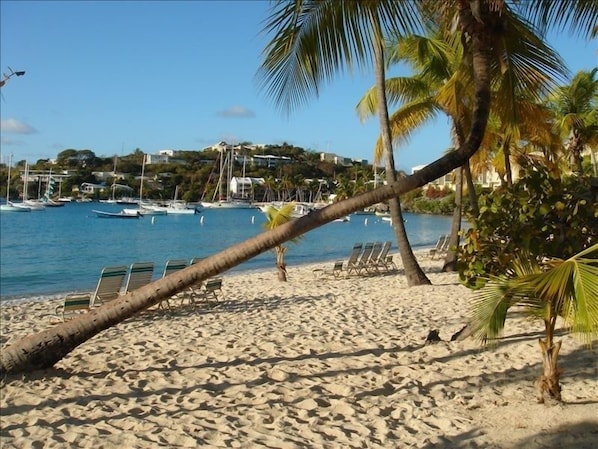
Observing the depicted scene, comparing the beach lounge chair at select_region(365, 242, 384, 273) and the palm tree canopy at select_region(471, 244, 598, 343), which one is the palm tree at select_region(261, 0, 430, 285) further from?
the beach lounge chair at select_region(365, 242, 384, 273)

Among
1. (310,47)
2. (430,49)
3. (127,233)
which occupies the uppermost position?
(430,49)

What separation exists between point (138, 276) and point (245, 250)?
6186 millimetres

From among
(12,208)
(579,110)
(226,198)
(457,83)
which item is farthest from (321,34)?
(226,198)

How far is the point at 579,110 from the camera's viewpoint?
1906 cm

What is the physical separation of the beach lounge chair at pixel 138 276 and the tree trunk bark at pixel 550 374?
715 centimetres

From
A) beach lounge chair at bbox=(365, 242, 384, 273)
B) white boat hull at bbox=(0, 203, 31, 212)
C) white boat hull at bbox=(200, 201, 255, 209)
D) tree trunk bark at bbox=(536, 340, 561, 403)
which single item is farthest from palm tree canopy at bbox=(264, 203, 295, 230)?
white boat hull at bbox=(200, 201, 255, 209)

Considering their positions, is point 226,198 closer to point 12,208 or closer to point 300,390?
point 12,208

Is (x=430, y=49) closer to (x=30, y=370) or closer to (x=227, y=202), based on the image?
(x=30, y=370)


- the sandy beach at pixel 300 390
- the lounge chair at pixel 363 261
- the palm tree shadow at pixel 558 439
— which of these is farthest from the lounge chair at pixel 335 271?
the palm tree shadow at pixel 558 439

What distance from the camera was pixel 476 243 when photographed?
18.3ft

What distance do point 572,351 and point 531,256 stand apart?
1.90 m

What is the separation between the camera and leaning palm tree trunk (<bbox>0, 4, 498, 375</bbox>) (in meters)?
4.57

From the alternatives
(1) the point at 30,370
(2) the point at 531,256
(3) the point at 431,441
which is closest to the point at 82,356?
(1) the point at 30,370

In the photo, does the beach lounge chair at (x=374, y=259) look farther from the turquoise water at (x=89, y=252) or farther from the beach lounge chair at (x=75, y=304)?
the beach lounge chair at (x=75, y=304)
